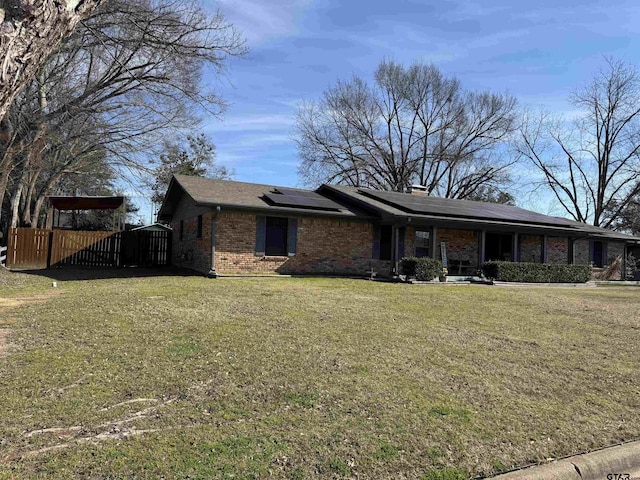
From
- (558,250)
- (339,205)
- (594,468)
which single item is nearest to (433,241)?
(339,205)

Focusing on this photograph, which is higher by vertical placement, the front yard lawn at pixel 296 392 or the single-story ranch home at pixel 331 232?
the single-story ranch home at pixel 331 232

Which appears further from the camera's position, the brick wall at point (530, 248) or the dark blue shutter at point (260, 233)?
the brick wall at point (530, 248)

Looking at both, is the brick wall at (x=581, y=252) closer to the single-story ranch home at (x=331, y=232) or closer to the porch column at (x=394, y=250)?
the single-story ranch home at (x=331, y=232)

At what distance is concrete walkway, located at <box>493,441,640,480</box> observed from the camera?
120 inches

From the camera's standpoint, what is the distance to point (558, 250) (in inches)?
899

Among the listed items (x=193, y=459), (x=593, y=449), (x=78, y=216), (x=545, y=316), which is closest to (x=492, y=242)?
(x=545, y=316)

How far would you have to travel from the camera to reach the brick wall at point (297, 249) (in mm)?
15641

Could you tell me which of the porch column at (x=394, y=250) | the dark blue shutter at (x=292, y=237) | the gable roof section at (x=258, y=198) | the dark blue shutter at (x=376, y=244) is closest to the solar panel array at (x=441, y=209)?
the porch column at (x=394, y=250)

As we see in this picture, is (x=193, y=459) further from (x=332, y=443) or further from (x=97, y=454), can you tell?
(x=332, y=443)

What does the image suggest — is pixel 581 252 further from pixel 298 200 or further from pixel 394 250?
pixel 298 200

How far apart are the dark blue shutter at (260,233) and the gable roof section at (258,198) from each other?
382 mm

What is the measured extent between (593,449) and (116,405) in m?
3.73

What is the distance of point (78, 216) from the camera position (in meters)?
34.6

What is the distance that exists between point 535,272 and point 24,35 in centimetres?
1937
